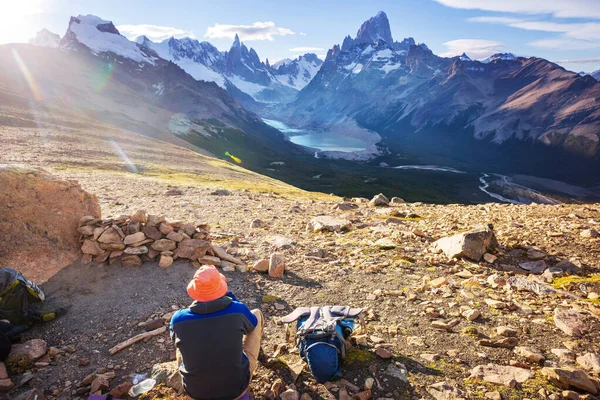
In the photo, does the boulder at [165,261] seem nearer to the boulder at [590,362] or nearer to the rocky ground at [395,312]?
the rocky ground at [395,312]

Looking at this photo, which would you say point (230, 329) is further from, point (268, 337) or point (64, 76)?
point (64, 76)

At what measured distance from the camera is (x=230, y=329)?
4.99 m

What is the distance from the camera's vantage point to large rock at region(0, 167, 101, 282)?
10.0 m

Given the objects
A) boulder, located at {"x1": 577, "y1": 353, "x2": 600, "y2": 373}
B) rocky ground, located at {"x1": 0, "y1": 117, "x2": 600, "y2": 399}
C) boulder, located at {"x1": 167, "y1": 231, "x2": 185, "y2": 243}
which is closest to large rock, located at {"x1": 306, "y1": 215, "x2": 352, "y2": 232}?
rocky ground, located at {"x1": 0, "y1": 117, "x2": 600, "y2": 399}

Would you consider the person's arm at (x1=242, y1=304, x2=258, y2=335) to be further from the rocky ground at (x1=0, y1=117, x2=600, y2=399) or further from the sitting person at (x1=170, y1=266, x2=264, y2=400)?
the rocky ground at (x1=0, y1=117, x2=600, y2=399)

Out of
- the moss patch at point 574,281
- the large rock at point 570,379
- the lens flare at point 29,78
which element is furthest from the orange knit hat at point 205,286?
the lens flare at point 29,78

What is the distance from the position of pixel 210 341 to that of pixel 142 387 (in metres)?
2.39

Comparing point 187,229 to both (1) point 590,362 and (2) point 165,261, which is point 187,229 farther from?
(1) point 590,362

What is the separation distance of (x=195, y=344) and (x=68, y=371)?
3.85 meters

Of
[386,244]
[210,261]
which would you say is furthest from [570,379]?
[210,261]

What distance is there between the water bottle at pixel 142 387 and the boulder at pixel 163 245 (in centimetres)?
561

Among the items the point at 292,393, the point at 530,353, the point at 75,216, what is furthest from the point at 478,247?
the point at 75,216

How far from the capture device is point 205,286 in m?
5.02

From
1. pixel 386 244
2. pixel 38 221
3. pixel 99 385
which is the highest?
pixel 386 244
